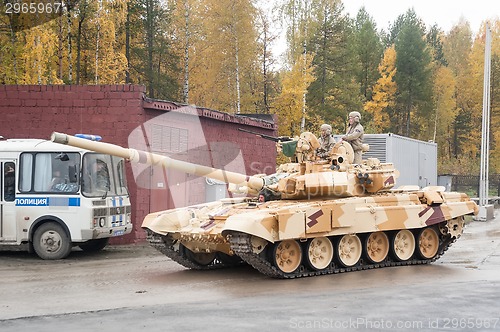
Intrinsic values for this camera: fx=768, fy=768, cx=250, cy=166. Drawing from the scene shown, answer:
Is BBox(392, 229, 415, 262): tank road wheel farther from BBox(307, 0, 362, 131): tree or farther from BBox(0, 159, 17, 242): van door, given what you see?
BBox(307, 0, 362, 131): tree

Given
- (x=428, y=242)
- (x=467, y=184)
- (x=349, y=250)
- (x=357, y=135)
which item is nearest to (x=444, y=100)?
(x=467, y=184)

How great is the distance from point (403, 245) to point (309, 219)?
294 centimetres

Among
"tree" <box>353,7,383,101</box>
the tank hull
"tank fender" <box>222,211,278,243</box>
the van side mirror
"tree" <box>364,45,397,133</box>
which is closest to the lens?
"tank fender" <box>222,211,278,243</box>

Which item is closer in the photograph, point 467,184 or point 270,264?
point 270,264

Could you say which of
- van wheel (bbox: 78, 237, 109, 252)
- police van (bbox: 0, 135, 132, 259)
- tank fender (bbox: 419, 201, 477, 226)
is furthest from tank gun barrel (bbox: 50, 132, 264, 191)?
van wheel (bbox: 78, 237, 109, 252)

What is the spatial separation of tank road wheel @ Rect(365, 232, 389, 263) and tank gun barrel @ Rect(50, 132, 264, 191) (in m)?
2.33

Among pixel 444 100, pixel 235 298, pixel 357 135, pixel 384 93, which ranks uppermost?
pixel 444 100

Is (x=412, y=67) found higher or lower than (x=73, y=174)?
higher

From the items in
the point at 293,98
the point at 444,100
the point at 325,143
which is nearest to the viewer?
the point at 325,143

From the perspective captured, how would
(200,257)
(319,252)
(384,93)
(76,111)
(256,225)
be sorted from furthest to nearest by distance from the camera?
(384,93) < (76,111) < (200,257) < (319,252) < (256,225)

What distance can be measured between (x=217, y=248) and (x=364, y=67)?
40.8 m

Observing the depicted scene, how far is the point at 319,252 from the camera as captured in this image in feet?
44.5

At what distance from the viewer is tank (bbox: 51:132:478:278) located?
1264 centimetres

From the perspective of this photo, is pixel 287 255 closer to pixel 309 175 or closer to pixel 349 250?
pixel 349 250
